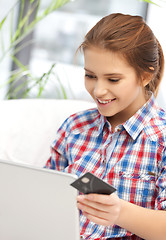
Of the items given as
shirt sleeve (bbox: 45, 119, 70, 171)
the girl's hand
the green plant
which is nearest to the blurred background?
the green plant

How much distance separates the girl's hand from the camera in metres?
0.87

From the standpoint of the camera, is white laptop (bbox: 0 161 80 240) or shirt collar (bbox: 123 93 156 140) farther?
shirt collar (bbox: 123 93 156 140)

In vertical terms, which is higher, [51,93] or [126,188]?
[51,93]

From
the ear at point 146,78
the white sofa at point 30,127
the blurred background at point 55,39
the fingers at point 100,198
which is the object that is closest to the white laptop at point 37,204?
the fingers at point 100,198

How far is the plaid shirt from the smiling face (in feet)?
0.26

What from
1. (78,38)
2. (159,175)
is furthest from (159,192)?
(78,38)

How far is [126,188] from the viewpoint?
111 centimetres

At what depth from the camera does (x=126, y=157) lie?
112cm

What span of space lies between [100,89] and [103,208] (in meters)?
0.34

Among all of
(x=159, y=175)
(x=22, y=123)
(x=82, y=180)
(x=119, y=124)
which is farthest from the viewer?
(x=22, y=123)

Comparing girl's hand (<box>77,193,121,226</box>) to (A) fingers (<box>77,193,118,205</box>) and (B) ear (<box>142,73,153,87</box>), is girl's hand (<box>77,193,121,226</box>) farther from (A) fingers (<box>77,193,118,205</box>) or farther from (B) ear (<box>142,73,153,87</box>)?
(B) ear (<box>142,73,153,87</box>)

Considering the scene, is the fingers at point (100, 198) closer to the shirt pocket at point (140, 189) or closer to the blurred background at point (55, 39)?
the shirt pocket at point (140, 189)

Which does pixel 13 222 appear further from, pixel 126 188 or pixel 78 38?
pixel 78 38

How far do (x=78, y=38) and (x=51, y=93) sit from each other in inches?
16.1
